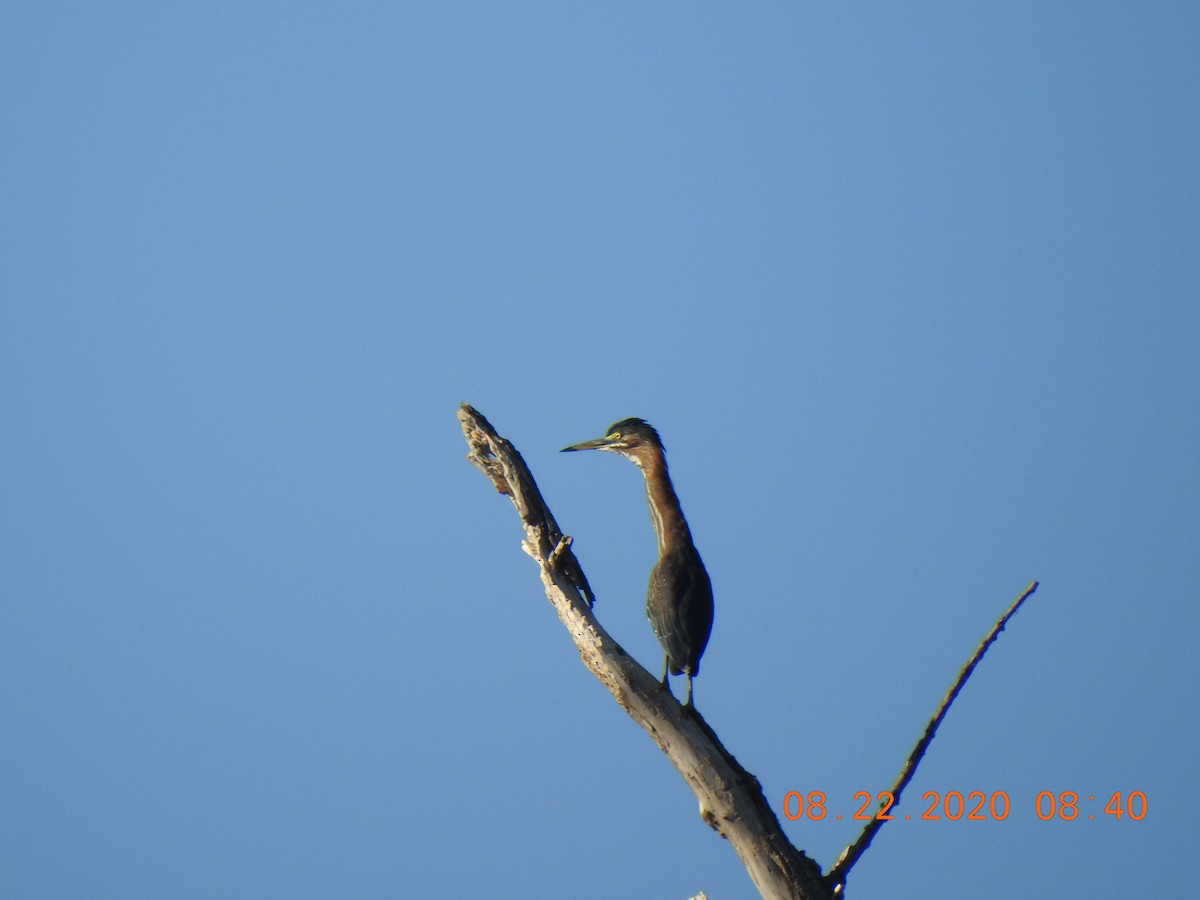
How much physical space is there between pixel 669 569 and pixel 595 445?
2.56ft

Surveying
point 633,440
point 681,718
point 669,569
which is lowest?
point 681,718

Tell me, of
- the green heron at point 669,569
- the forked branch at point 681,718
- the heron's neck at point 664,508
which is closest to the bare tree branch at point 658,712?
the forked branch at point 681,718

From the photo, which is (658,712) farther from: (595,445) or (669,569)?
(595,445)

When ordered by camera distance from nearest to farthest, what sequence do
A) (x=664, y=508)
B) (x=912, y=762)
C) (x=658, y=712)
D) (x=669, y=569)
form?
(x=912, y=762)
(x=658, y=712)
(x=669, y=569)
(x=664, y=508)

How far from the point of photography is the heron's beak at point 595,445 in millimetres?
6320

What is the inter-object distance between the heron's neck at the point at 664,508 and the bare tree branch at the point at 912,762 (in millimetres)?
1640

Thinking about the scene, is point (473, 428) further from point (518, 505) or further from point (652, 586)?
point (652, 586)

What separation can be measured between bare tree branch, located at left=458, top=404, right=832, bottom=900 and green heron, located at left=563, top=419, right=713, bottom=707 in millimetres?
411

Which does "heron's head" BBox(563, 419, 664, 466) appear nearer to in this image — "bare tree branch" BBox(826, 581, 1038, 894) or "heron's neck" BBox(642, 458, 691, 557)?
"heron's neck" BBox(642, 458, 691, 557)

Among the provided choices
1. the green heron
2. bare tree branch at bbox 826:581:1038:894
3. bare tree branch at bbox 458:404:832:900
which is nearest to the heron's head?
the green heron

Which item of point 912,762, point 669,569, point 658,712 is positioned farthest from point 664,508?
point 912,762

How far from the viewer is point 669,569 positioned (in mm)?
6031

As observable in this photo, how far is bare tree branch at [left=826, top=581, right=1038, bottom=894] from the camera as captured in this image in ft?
15.9

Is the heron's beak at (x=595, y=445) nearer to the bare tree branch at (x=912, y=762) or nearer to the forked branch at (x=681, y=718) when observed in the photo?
the forked branch at (x=681, y=718)
